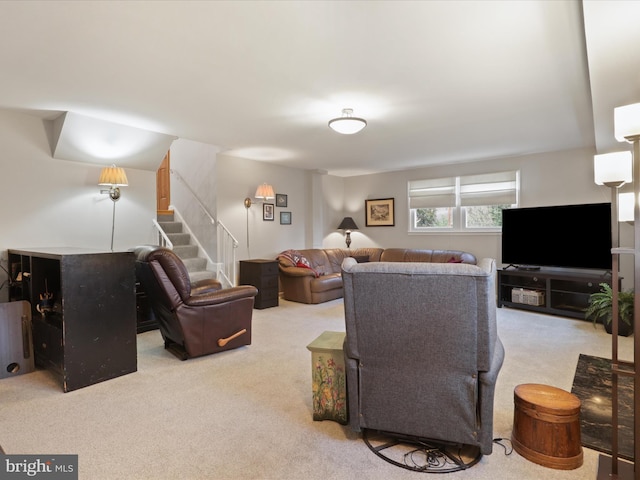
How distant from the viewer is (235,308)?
3424mm

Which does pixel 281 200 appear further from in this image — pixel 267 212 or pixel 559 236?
pixel 559 236

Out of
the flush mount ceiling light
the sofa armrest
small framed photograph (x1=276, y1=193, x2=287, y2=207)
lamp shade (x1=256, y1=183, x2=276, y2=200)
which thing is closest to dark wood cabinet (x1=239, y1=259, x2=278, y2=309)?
the sofa armrest

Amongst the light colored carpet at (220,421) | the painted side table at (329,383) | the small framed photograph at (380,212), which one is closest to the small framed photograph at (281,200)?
the small framed photograph at (380,212)

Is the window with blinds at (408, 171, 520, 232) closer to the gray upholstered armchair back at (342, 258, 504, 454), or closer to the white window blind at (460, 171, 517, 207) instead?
the white window blind at (460, 171, 517, 207)

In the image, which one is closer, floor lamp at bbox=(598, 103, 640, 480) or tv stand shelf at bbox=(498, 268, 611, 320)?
floor lamp at bbox=(598, 103, 640, 480)

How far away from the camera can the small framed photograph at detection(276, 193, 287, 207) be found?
259 inches

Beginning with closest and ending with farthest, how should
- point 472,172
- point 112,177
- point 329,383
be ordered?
point 329,383
point 112,177
point 472,172

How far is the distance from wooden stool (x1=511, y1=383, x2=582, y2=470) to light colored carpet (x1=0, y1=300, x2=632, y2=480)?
0.16ft

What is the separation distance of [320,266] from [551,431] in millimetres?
4935


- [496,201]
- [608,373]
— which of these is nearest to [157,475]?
[608,373]

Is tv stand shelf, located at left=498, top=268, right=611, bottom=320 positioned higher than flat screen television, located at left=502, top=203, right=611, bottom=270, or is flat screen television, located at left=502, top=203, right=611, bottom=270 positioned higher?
flat screen television, located at left=502, top=203, right=611, bottom=270

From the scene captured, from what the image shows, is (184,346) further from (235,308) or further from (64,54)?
(64,54)

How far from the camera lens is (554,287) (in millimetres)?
4930

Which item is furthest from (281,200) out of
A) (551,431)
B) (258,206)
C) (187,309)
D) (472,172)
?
(551,431)
